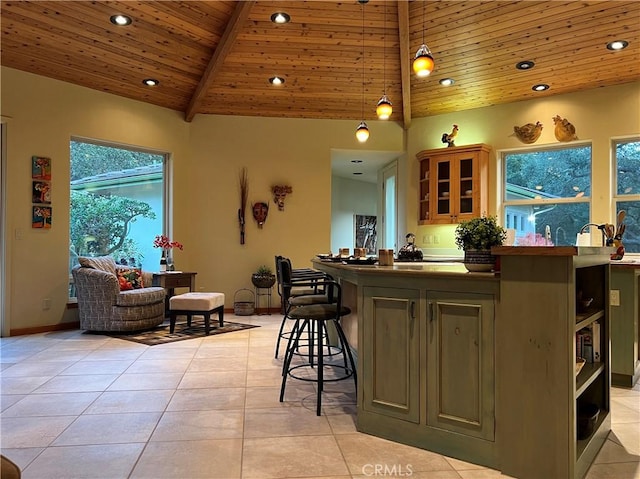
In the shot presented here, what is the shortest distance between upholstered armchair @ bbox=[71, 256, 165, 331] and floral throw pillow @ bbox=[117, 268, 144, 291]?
195 millimetres

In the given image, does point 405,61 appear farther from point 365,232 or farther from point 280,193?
point 365,232

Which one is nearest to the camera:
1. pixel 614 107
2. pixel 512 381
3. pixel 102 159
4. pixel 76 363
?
pixel 512 381

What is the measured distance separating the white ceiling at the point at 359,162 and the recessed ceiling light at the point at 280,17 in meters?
2.43

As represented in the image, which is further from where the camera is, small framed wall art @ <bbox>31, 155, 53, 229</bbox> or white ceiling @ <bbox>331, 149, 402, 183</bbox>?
white ceiling @ <bbox>331, 149, 402, 183</bbox>

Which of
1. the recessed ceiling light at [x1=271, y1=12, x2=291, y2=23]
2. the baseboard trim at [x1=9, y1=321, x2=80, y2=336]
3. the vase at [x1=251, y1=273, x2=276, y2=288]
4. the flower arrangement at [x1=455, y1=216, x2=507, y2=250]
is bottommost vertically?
the baseboard trim at [x1=9, y1=321, x2=80, y2=336]

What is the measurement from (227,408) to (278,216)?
437 cm

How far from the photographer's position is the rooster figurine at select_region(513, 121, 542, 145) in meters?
5.90

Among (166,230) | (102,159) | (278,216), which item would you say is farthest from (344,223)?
(102,159)

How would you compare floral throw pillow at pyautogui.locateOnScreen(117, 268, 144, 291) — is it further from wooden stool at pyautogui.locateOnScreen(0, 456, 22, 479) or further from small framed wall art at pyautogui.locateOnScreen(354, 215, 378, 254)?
small framed wall art at pyautogui.locateOnScreen(354, 215, 378, 254)

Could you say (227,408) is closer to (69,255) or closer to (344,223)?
(69,255)

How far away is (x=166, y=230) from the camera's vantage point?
21.5 ft

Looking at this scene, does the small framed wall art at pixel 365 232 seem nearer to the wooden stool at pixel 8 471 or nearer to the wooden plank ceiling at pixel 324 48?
the wooden plank ceiling at pixel 324 48

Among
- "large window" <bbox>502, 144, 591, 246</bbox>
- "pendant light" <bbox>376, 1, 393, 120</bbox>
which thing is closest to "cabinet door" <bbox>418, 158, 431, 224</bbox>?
"large window" <bbox>502, 144, 591, 246</bbox>

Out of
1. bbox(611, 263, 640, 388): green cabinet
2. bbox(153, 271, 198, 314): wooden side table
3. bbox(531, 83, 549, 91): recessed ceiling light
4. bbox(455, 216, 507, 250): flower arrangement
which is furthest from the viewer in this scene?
bbox(153, 271, 198, 314): wooden side table
